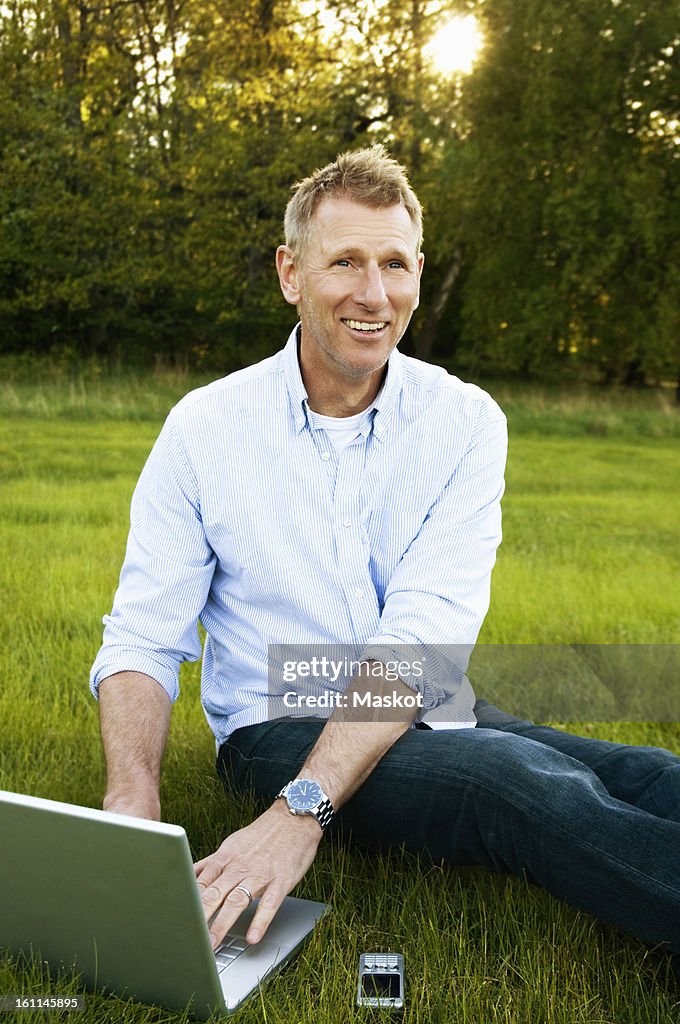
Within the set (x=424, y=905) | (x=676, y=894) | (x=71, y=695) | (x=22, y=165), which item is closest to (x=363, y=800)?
(x=424, y=905)

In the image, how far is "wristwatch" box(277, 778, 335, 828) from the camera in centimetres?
191

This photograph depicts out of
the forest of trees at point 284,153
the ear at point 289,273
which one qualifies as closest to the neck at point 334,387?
the ear at point 289,273

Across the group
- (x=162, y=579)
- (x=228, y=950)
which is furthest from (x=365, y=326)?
(x=228, y=950)

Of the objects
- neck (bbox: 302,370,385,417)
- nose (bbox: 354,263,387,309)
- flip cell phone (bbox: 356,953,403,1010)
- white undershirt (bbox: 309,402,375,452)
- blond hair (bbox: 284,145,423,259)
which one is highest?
blond hair (bbox: 284,145,423,259)

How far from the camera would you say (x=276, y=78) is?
1678 centimetres

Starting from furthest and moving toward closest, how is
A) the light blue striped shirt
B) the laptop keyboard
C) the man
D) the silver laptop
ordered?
the light blue striped shirt < the man < the laptop keyboard < the silver laptop

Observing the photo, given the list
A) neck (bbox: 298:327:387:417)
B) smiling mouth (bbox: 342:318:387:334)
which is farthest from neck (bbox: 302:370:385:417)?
smiling mouth (bbox: 342:318:387:334)

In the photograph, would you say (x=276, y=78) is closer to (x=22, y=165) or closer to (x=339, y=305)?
(x=22, y=165)

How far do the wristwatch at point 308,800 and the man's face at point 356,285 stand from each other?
93 cm

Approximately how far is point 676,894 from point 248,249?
16.4 meters

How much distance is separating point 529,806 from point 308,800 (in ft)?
1.32

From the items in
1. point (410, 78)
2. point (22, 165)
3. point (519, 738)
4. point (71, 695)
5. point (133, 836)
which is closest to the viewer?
point (133, 836)

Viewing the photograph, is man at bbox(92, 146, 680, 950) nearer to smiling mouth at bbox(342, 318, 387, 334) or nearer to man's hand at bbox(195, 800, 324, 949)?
smiling mouth at bbox(342, 318, 387, 334)

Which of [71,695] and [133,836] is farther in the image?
[71,695]
